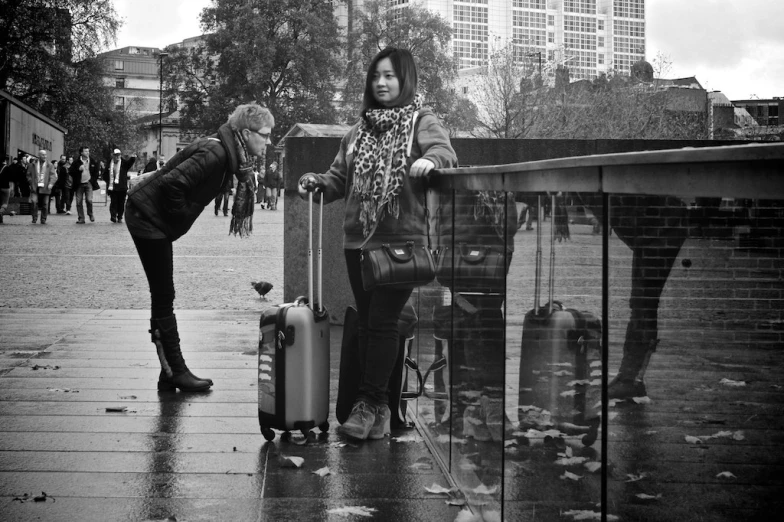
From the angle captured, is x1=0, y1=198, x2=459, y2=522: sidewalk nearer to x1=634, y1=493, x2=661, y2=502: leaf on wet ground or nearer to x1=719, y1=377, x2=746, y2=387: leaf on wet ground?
x1=634, y1=493, x2=661, y2=502: leaf on wet ground

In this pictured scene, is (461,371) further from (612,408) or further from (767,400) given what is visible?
(767,400)

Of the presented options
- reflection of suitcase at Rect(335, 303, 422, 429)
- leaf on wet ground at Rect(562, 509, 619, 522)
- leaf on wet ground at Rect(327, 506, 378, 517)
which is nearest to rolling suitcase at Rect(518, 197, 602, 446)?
leaf on wet ground at Rect(562, 509, 619, 522)

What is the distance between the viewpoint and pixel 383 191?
189 inches

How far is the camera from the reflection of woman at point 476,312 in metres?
3.32

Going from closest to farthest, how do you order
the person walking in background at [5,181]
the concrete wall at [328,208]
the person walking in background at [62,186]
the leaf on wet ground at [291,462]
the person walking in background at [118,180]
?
1. the leaf on wet ground at [291,462]
2. the concrete wall at [328,208]
3. the person walking in background at [118,180]
4. the person walking in background at [5,181]
5. the person walking in background at [62,186]

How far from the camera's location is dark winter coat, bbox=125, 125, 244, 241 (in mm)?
5855

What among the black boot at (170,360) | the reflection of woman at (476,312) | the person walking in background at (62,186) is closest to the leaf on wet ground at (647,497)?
the reflection of woman at (476,312)

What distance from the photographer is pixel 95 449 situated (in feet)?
15.4

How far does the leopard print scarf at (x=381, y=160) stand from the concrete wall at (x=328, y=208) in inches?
148

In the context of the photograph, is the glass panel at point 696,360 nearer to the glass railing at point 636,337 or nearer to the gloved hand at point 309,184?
the glass railing at point 636,337

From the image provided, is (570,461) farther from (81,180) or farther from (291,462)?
(81,180)

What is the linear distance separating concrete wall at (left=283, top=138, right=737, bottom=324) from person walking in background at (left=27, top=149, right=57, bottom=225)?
1932 centimetres

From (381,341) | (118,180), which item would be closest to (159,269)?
(381,341)

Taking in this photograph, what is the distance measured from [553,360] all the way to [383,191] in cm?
235
